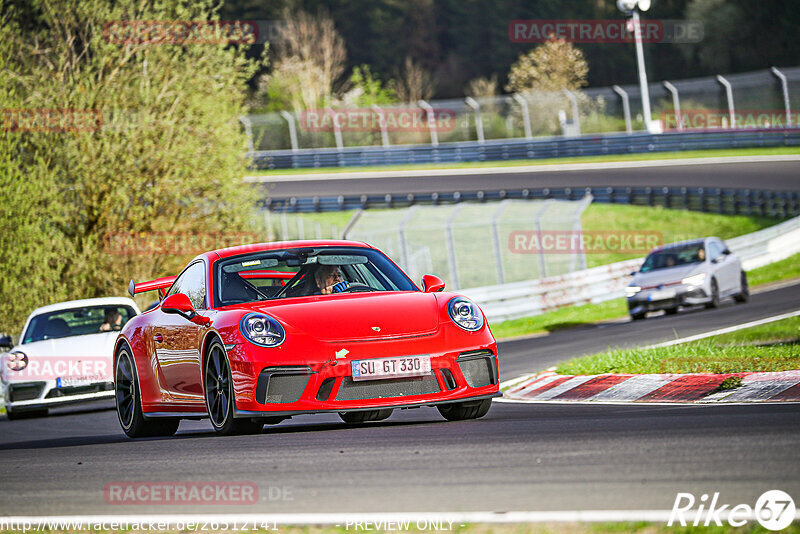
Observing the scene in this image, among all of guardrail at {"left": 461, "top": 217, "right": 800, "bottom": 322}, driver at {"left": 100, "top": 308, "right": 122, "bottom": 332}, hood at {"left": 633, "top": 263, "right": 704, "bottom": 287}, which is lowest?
guardrail at {"left": 461, "top": 217, "right": 800, "bottom": 322}

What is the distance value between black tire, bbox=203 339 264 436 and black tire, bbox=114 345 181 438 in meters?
1.19

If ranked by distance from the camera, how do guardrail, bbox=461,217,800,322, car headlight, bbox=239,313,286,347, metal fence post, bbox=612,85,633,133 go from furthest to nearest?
metal fence post, bbox=612,85,633,133 → guardrail, bbox=461,217,800,322 → car headlight, bbox=239,313,286,347

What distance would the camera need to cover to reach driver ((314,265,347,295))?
30.4ft

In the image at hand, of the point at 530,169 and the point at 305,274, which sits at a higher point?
the point at 305,274

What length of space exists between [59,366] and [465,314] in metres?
8.65

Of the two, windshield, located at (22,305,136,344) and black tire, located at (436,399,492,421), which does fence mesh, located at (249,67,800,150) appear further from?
black tire, located at (436,399,492,421)

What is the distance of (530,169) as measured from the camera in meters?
50.5

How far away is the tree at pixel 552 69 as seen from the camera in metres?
72.6

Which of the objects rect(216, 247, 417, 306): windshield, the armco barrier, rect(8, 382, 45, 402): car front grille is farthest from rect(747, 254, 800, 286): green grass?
rect(216, 247, 417, 306): windshield

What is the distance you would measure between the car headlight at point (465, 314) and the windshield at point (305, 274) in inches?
27.8

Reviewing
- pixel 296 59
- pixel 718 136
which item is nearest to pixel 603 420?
pixel 718 136

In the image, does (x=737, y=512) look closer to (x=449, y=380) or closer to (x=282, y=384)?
(x=449, y=380)

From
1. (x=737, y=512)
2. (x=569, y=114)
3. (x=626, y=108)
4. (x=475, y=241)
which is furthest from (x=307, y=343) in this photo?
(x=569, y=114)

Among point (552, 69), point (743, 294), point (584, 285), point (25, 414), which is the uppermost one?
point (552, 69)
